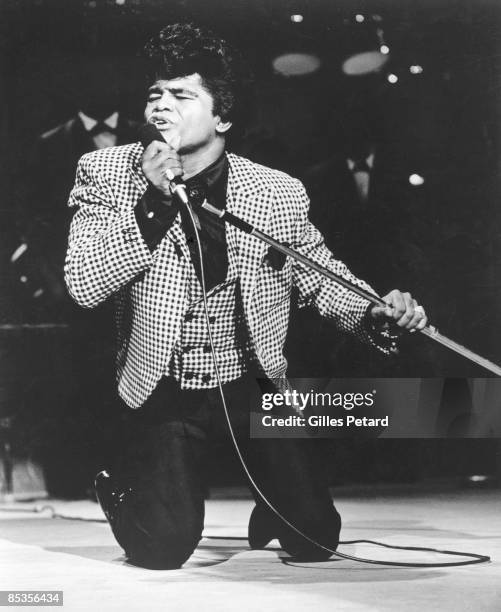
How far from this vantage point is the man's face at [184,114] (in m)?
2.38

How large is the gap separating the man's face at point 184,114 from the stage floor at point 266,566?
1000 millimetres

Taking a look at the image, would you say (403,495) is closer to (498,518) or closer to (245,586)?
(498,518)

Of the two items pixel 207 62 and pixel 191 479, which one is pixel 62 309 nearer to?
pixel 191 479

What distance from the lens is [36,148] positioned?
2.51 m

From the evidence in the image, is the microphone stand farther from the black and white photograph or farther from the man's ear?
the man's ear

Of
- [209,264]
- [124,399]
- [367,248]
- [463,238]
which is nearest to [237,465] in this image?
[124,399]

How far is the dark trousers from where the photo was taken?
7.27 feet

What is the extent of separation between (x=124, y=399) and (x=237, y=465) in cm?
37

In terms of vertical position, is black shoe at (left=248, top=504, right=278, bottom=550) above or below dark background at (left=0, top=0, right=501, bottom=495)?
below

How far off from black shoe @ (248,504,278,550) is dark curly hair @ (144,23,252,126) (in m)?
1.12

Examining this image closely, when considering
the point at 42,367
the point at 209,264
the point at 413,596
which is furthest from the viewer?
the point at 42,367

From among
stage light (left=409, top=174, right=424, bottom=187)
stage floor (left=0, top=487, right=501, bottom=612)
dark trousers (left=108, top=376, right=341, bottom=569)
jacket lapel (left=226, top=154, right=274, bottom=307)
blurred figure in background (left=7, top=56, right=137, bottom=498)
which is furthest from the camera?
stage light (left=409, top=174, right=424, bottom=187)

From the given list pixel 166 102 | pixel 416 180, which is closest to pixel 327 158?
pixel 416 180

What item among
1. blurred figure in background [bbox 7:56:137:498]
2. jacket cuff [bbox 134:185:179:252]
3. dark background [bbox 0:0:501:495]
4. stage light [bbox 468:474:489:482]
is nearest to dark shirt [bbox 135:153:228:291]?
jacket cuff [bbox 134:185:179:252]
